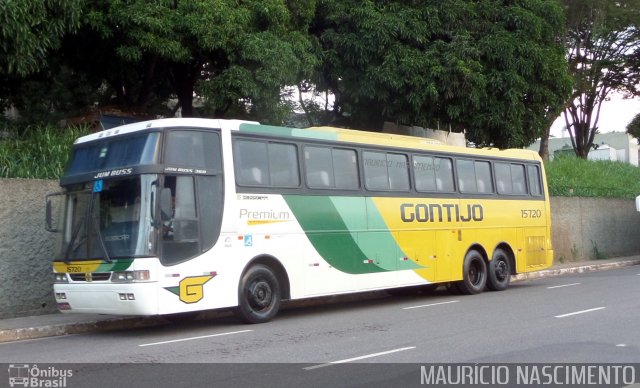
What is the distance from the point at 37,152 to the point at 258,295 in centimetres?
648

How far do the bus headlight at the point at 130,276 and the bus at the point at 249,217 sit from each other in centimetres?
2

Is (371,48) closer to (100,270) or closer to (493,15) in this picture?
(493,15)

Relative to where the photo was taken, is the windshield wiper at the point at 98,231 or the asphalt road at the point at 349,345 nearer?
the asphalt road at the point at 349,345

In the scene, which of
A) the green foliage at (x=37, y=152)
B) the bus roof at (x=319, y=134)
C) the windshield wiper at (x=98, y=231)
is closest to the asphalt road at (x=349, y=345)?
the windshield wiper at (x=98, y=231)

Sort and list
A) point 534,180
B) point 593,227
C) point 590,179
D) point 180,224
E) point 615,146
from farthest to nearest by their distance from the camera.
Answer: point 615,146
point 590,179
point 593,227
point 534,180
point 180,224

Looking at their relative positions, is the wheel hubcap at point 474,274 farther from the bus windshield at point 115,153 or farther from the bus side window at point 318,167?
the bus windshield at point 115,153

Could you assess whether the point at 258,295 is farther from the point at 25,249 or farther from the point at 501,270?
the point at 501,270

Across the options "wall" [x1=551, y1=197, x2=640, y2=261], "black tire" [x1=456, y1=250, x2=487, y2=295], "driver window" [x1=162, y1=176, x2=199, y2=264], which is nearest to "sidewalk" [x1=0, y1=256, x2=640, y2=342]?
"driver window" [x1=162, y1=176, x2=199, y2=264]

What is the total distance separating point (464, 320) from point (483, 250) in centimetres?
566

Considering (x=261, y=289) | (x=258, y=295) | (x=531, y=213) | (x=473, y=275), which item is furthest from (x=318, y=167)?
(x=531, y=213)

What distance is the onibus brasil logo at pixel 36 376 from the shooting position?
8.45 m

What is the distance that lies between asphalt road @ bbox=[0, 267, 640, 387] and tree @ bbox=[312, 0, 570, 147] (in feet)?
24.6

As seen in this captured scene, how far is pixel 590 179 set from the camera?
34.0 metres

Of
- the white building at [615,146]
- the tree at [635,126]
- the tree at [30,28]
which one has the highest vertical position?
the white building at [615,146]
